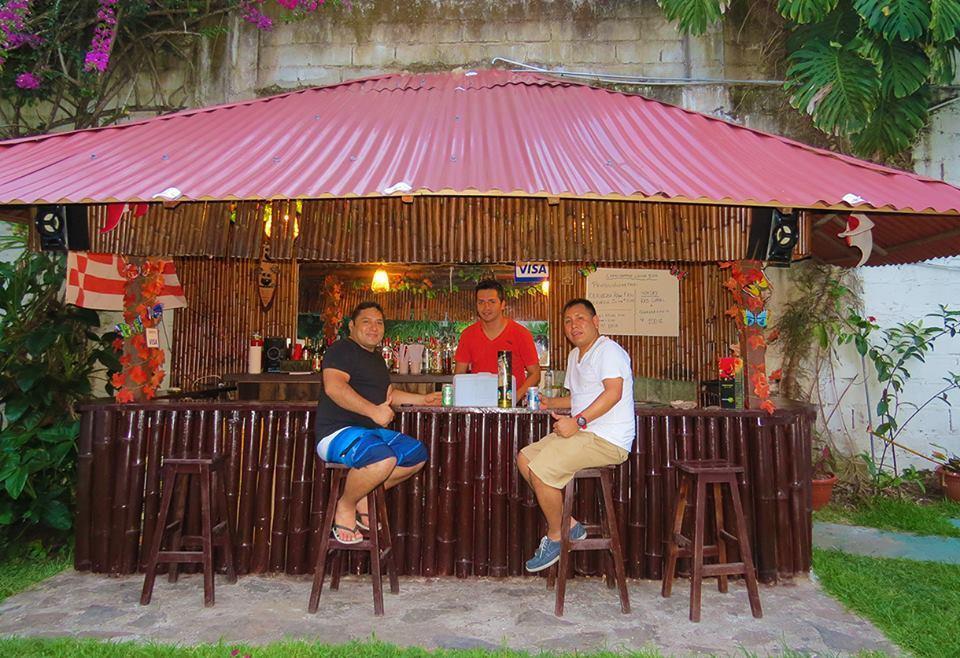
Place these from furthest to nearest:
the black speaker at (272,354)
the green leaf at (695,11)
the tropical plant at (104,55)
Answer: the black speaker at (272,354)
the tropical plant at (104,55)
the green leaf at (695,11)

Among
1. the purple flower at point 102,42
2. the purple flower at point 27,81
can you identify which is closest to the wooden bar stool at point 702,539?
the purple flower at point 102,42

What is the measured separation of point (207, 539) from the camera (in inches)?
159

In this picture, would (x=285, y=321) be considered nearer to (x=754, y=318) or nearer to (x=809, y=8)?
(x=754, y=318)

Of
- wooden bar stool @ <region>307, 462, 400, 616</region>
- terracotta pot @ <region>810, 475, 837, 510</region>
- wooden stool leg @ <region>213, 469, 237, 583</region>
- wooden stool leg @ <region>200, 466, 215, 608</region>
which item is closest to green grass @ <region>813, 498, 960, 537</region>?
terracotta pot @ <region>810, 475, 837, 510</region>

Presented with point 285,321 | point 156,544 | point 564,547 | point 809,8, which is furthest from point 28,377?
point 809,8

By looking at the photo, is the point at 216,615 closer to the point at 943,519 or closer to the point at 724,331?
the point at 724,331

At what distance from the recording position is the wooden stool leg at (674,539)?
416 centimetres

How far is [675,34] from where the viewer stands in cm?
709

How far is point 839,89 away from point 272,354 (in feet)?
21.7

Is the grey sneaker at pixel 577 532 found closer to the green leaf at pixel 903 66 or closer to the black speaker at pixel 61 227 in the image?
the black speaker at pixel 61 227

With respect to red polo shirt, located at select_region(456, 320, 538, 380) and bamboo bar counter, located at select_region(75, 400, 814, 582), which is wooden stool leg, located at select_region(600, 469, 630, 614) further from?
red polo shirt, located at select_region(456, 320, 538, 380)

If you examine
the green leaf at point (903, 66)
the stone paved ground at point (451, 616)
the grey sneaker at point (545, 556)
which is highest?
the green leaf at point (903, 66)

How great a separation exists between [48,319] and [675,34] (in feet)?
23.3

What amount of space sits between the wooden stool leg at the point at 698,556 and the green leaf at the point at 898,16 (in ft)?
15.1
